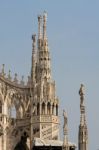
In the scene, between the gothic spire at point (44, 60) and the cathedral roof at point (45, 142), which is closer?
the cathedral roof at point (45, 142)

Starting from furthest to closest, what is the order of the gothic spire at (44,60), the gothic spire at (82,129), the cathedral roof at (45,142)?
the gothic spire at (44,60)
the cathedral roof at (45,142)
the gothic spire at (82,129)

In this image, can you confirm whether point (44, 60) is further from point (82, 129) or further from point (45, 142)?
point (82, 129)

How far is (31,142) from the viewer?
69062mm

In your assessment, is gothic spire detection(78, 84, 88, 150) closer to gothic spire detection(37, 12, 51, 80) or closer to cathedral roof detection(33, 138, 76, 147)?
cathedral roof detection(33, 138, 76, 147)

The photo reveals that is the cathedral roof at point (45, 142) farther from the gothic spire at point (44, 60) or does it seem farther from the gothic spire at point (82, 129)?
the gothic spire at point (82, 129)

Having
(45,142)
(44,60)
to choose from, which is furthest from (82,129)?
(44,60)

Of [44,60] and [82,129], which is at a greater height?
[44,60]

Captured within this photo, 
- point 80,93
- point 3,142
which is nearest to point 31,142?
point 3,142

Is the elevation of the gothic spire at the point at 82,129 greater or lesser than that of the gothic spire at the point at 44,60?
lesser

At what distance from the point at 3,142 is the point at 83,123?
32.6 meters

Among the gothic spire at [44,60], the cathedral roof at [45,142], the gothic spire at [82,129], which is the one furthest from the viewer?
the gothic spire at [44,60]

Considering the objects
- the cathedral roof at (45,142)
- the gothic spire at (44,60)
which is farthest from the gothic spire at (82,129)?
the gothic spire at (44,60)

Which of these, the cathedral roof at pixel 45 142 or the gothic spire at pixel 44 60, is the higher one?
the gothic spire at pixel 44 60

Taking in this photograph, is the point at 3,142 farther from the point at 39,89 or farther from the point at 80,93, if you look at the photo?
the point at 80,93
